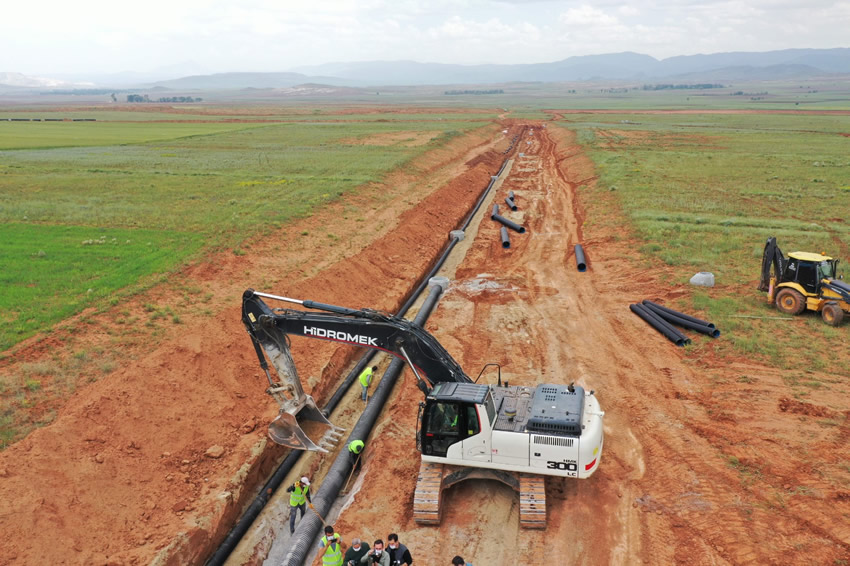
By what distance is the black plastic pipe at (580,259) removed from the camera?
102 feet

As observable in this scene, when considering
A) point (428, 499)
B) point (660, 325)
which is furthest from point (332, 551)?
point (660, 325)

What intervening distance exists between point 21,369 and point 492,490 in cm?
1417

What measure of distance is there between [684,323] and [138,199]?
35490 mm

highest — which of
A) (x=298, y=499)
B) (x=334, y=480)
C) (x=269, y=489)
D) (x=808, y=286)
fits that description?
(x=808, y=286)

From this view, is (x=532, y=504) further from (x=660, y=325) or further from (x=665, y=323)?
(x=665, y=323)

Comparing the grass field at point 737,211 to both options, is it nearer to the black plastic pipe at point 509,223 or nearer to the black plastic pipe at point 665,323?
the black plastic pipe at point 665,323

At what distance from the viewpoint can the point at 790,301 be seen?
23.3m

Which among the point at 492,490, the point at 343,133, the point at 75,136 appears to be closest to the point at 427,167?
the point at 343,133

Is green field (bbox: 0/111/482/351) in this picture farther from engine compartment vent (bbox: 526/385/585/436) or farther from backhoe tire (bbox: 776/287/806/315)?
backhoe tire (bbox: 776/287/806/315)

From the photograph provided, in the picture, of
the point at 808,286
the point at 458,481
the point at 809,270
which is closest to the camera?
the point at 458,481

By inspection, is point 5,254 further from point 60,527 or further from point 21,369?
point 60,527

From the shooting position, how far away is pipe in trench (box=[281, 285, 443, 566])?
43.5ft

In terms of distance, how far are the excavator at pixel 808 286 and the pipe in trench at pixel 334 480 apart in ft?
51.5

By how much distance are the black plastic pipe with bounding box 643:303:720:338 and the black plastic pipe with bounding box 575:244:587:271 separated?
20.4 ft
